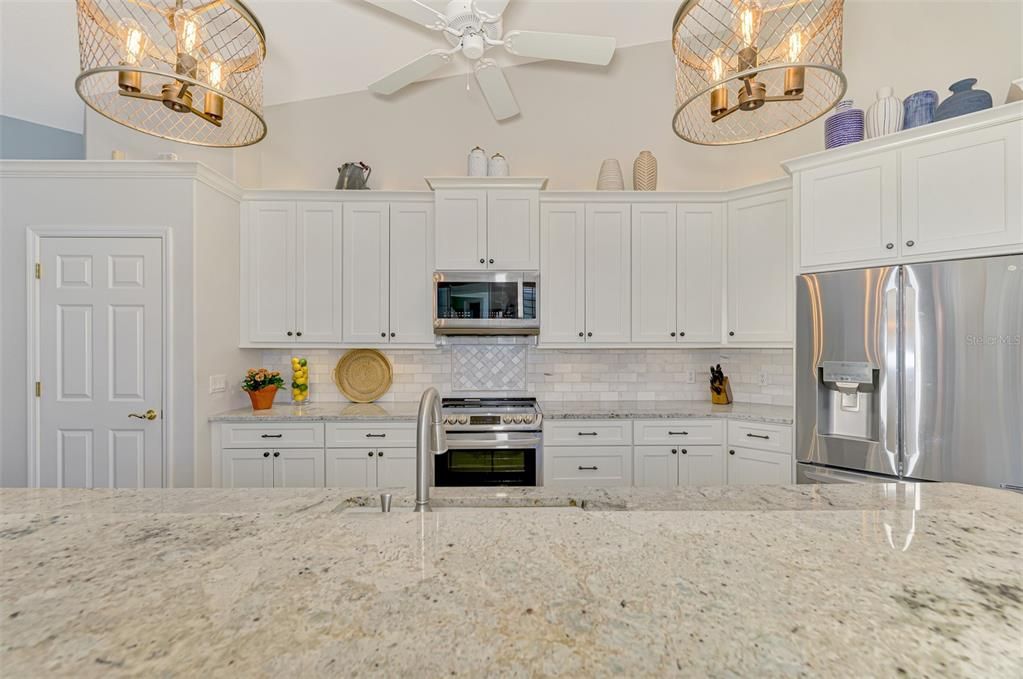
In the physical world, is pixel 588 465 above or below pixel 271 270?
below

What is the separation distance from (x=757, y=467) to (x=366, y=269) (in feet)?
9.56

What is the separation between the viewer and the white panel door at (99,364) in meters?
2.57

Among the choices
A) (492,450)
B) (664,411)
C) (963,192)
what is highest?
(963,192)

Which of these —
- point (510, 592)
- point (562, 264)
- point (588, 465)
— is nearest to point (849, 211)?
point (562, 264)

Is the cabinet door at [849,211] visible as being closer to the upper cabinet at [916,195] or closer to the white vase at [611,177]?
the upper cabinet at [916,195]

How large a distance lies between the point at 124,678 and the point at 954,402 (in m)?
2.88

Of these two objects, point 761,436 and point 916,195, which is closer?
point 916,195

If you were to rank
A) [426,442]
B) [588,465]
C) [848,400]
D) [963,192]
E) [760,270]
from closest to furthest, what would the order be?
[426,442] < [963,192] < [848,400] < [588,465] < [760,270]

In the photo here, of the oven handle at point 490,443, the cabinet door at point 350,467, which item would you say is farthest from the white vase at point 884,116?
the cabinet door at point 350,467

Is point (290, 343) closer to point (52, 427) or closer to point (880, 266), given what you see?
point (52, 427)

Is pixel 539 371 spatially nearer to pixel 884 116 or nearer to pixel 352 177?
pixel 352 177

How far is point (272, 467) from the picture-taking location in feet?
9.07

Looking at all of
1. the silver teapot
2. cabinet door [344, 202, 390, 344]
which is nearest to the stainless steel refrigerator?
cabinet door [344, 202, 390, 344]

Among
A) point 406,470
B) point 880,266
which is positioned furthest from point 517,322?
A: point 880,266
